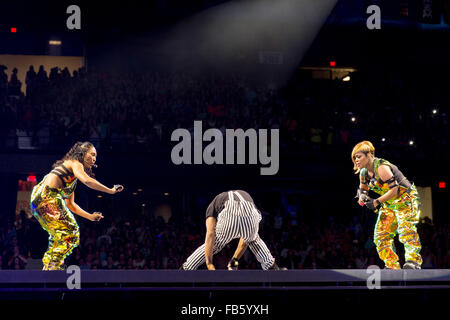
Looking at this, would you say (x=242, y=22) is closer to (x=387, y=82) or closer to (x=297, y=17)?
(x=297, y=17)

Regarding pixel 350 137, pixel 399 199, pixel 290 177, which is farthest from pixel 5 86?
pixel 399 199

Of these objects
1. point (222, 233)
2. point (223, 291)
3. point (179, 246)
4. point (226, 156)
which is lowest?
point (179, 246)

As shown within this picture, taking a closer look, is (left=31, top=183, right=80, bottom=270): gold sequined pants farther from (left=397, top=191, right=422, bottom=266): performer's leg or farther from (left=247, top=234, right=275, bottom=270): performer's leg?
(left=397, top=191, right=422, bottom=266): performer's leg

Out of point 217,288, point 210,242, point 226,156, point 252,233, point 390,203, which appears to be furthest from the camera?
point 226,156

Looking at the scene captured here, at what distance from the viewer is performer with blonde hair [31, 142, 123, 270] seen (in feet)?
19.9

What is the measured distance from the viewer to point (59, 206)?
6.16 m

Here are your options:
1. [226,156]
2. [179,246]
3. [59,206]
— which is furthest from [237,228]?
[226,156]

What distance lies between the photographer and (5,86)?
1370 cm

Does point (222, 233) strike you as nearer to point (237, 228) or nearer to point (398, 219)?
point (237, 228)

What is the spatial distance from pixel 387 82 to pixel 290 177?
591 centimetres

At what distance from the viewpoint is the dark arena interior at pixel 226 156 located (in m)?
5.43

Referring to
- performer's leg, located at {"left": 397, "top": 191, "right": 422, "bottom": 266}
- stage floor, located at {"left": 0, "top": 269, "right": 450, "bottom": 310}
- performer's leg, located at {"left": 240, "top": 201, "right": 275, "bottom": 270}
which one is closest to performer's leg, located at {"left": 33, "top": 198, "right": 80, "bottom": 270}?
stage floor, located at {"left": 0, "top": 269, "right": 450, "bottom": 310}

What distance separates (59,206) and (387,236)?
4167 mm
